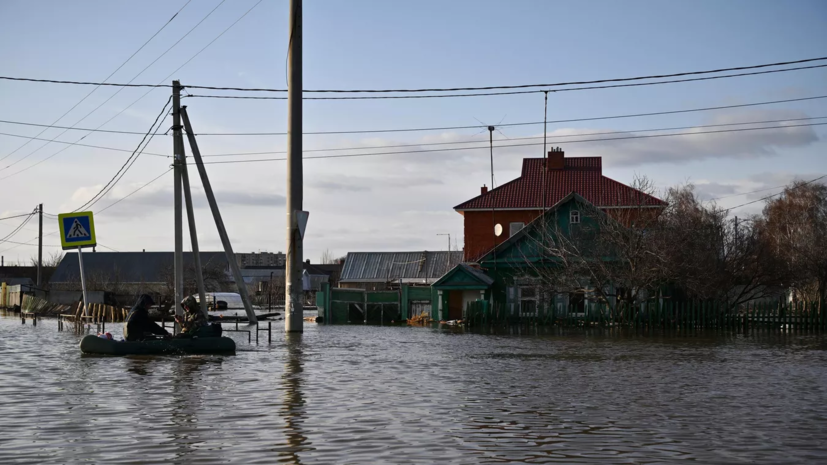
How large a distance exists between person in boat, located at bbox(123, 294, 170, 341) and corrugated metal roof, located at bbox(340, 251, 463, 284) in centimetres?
6085

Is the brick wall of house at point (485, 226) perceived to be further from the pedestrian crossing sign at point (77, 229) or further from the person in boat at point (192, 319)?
the person in boat at point (192, 319)

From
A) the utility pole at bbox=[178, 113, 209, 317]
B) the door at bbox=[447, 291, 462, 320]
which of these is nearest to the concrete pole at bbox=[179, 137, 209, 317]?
the utility pole at bbox=[178, 113, 209, 317]

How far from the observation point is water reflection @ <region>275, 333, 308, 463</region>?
372 inches

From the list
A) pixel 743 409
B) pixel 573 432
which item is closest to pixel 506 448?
pixel 573 432

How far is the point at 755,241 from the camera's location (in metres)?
45.1

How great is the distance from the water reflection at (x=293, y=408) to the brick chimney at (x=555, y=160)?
132ft

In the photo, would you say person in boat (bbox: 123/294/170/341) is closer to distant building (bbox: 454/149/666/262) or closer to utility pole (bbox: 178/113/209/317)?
utility pole (bbox: 178/113/209/317)

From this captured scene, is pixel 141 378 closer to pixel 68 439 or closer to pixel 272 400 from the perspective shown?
pixel 272 400

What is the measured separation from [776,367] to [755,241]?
89.1 feet

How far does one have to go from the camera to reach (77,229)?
2711cm

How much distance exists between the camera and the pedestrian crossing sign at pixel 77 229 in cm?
2698

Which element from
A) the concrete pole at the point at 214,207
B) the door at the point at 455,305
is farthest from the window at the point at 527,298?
the concrete pole at the point at 214,207

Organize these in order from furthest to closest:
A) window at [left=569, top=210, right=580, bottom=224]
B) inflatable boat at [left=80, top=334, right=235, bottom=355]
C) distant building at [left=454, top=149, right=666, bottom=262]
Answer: distant building at [left=454, top=149, right=666, bottom=262]
window at [left=569, top=210, right=580, bottom=224]
inflatable boat at [left=80, top=334, right=235, bottom=355]

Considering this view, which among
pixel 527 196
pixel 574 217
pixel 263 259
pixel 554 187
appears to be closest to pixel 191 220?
pixel 574 217
